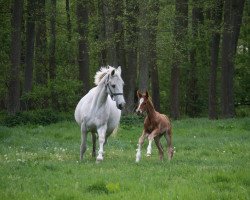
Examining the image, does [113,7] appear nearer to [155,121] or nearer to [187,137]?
[187,137]

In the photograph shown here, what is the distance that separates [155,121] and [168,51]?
18.7 m

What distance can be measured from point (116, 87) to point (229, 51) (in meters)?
19.4

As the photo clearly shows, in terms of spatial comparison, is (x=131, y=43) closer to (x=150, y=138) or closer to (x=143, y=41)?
(x=143, y=41)

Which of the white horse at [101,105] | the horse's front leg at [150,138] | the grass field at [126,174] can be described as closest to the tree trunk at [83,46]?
the grass field at [126,174]

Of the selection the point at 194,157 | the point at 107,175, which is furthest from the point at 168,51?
the point at 107,175

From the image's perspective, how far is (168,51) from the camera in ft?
110

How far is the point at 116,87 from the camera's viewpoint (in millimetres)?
14805

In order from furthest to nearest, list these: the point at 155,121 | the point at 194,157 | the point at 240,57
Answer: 1. the point at 240,57
2. the point at 194,157
3. the point at 155,121

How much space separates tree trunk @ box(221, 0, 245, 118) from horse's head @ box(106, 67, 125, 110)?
18.1 meters

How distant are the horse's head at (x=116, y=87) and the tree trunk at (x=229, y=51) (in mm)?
18070

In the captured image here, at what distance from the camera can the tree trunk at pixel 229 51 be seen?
32.7 meters

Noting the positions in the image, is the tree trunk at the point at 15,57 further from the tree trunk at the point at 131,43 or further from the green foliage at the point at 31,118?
the tree trunk at the point at 131,43

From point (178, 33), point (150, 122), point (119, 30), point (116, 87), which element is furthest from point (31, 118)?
point (116, 87)

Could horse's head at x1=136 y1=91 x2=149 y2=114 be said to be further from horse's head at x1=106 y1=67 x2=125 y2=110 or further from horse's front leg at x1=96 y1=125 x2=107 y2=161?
horse's front leg at x1=96 y1=125 x2=107 y2=161
